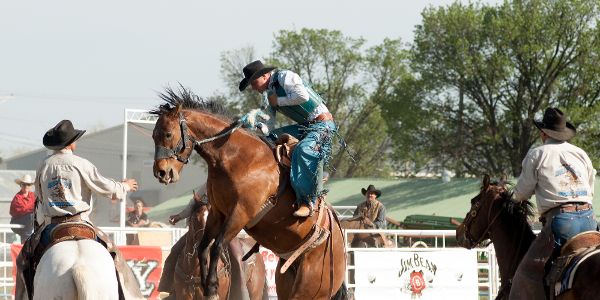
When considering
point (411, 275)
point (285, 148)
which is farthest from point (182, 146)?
point (411, 275)

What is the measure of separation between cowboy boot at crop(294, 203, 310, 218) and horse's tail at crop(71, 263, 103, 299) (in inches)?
99.2

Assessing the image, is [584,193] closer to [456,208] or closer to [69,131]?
[69,131]

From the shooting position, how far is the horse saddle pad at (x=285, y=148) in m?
10.4

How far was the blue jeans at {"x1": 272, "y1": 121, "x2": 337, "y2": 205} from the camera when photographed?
1031 cm

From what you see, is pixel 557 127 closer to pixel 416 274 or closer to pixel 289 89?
pixel 289 89

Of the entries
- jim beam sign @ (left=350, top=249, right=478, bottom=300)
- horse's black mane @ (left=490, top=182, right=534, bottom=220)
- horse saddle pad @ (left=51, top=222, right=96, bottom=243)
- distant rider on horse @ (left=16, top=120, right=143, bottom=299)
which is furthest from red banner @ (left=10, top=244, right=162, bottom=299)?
horse saddle pad @ (left=51, top=222, right=96, bottom=243)

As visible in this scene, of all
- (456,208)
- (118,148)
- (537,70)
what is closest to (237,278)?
(456,208)

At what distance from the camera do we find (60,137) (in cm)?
Result: 913

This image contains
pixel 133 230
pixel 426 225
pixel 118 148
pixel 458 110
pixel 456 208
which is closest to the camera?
pixel 133 230

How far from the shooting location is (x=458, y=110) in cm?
4953

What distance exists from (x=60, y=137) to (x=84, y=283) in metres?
1.47

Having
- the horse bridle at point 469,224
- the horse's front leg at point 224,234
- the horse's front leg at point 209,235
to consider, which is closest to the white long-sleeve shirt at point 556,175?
the horse bridle at point 469,224

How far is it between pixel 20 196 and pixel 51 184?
10097 millimetres

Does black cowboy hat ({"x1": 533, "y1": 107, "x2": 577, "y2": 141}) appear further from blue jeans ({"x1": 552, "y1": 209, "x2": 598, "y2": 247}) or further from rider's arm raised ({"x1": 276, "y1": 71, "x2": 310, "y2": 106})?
rider's arm raised ({"x1": 276, "y1": 71, "x2": 310, "y2": 106})
